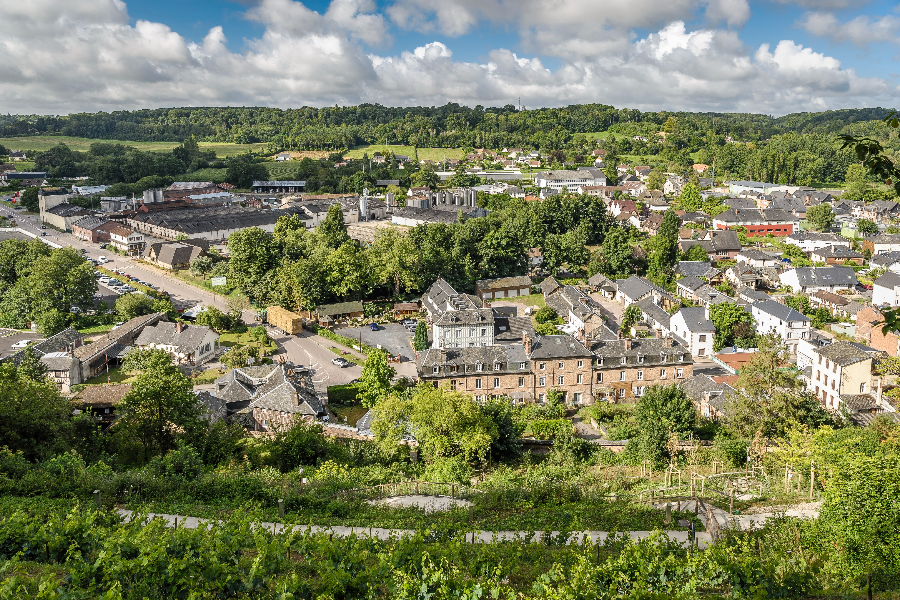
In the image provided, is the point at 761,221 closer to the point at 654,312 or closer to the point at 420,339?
the point at 654,312

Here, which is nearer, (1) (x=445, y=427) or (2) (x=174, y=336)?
(1) (x=445, y=427)

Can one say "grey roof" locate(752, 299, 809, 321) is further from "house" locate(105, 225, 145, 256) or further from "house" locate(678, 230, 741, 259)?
"house" locate(105, 225, 145, 256)

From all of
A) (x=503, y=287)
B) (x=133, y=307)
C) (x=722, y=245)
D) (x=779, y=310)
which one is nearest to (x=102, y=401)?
(x=133, y=307)

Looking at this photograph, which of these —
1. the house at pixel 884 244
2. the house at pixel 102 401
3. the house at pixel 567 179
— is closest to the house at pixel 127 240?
the house at pixel 102 401

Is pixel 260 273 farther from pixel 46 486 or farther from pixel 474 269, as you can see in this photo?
pixel 46 486

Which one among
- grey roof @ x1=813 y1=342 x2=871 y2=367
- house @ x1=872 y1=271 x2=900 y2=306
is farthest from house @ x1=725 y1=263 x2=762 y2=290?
grey roof @ x1=813 y1=342 x2=871 y2=367

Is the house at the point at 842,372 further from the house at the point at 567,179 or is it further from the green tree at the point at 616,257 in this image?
the house at the point at 567,179

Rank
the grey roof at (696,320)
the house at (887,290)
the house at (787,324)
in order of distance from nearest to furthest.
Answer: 1. the grey roof at (696,320)
2. the house at (787,324)
3. the house at (887,290)
